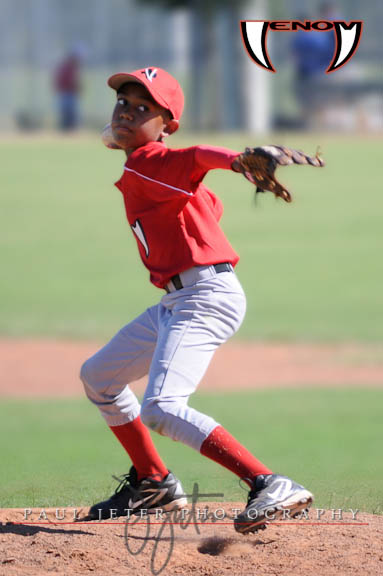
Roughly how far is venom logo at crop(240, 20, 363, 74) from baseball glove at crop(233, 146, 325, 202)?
1.77 m

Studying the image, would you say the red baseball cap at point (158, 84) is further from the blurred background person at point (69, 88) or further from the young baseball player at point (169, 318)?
the blurred background person at point (69, 88)

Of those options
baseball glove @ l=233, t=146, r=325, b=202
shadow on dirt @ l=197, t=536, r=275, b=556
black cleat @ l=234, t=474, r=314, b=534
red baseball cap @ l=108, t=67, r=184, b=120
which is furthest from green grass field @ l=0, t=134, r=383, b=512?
red baseball cap @ l=108, t=67, r=184, b=120

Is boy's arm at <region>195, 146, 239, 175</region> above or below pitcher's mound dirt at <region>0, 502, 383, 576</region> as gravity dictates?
above

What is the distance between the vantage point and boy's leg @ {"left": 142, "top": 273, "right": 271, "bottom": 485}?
3.65 m

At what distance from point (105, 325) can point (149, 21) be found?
87.9ft

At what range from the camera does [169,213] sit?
3.81 metres

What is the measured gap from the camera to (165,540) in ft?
12.5

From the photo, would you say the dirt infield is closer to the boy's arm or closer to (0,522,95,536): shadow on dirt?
(0,522,95,536): shadow on dirt

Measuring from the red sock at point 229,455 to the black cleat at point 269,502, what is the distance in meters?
0.04

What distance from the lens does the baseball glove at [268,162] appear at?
328 cm

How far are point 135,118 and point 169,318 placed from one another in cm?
79

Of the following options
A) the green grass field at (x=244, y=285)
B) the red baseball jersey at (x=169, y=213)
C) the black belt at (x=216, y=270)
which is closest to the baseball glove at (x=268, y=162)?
the red baseball jersey at (x=169, y=213)

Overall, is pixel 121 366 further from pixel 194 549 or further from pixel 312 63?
pixel 312 63

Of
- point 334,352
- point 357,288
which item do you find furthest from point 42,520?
point 357,288
